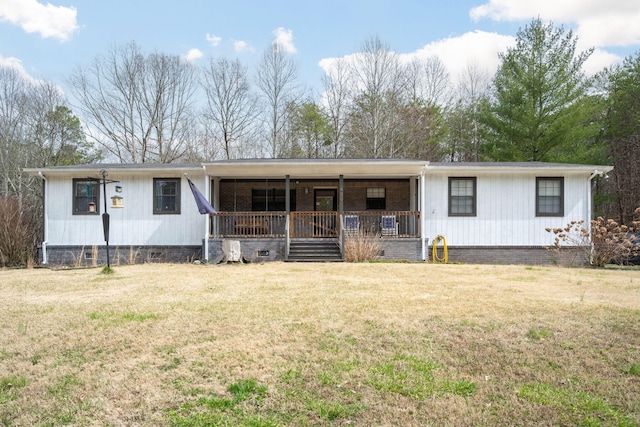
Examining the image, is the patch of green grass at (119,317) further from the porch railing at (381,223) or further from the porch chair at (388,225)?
the porch chair at (388,225)

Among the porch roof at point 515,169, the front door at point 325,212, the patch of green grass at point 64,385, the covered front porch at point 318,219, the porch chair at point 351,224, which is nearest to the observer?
the patch of green grass at point 64,385

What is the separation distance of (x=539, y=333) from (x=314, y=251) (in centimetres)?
969

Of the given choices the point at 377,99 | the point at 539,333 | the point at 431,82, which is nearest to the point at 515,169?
the point at 539,333

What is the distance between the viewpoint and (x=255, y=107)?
3066 centimetres

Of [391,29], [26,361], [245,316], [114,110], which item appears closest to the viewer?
[26,361]

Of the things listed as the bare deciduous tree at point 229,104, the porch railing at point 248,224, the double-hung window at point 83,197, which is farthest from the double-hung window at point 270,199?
the bare deciduous tree at point 229,104

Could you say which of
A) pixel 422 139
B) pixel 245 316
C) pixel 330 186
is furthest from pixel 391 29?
pixel 245 316

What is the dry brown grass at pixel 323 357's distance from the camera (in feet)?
10.6

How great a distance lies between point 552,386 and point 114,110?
32535 millimetres

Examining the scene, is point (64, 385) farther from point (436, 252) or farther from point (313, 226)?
point (436, 252)

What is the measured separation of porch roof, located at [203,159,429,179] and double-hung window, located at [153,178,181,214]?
143 cm

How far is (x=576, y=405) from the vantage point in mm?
3250

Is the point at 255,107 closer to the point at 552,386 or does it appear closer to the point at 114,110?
the point at 114,110

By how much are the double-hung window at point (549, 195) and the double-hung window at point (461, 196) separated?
7.30 ft
